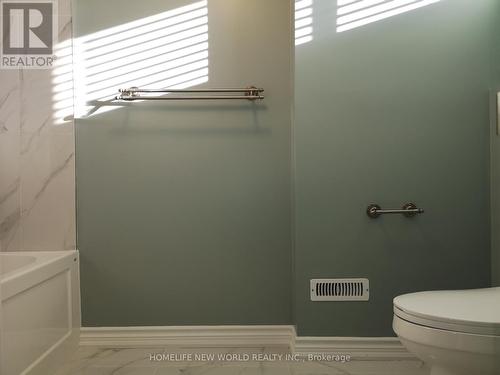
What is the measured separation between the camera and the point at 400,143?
1.83 m

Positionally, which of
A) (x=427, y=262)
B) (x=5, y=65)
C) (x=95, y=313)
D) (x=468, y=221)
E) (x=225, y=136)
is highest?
(x=5, y=65)

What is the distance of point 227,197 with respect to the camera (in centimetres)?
204

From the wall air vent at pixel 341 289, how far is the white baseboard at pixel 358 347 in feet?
0.67

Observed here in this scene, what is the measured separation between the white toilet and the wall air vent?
54cm

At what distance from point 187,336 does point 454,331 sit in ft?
4.51

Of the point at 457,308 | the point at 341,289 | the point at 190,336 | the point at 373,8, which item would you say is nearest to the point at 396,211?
the point at 341,289

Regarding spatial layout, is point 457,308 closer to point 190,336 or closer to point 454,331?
point 454,331

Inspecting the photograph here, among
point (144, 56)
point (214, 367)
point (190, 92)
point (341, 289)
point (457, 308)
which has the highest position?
point (144, 56)

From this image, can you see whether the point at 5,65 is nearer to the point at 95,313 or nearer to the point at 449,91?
the point at 95,313

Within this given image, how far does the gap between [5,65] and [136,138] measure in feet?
2.58

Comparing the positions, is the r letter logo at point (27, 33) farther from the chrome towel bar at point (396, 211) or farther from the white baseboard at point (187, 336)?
the chrome towel bar at point (396, 211)

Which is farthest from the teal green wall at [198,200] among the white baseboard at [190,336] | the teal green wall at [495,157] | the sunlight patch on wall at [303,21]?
the teal green wall at [495,157]

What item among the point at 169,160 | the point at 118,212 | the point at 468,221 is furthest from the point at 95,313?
the point at 468,221

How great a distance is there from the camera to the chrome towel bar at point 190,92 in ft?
6.42
